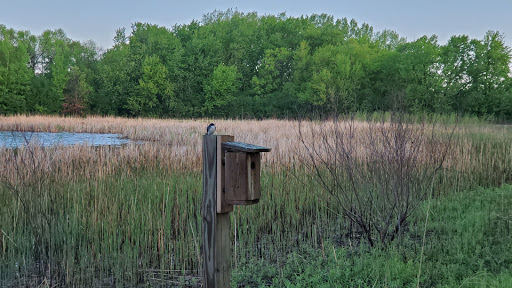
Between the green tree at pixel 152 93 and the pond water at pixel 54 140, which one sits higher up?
the green tree at pixel 152 93

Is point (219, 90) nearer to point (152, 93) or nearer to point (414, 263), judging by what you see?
point (152, 93)

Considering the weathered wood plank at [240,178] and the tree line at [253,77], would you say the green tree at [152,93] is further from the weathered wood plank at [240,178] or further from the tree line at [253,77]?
the weathered wood plank at [240,178]

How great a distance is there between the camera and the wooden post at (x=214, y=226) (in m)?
2.49

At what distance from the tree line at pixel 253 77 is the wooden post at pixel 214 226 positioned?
27638 millimetres

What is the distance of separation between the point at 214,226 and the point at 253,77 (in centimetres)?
3639

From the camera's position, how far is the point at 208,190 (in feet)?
8.29

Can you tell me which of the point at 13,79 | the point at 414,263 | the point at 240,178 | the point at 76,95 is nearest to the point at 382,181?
the point at 414,263

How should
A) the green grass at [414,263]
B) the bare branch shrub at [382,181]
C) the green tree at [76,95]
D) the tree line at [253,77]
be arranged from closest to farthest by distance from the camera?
the green grass at [414,263] < the bare branch shrub at [382,181] < the tree line at [253,77] < the green tree at [76,95]

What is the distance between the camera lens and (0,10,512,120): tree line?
3288 centimetres

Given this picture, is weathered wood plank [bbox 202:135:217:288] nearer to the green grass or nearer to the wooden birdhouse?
the wooden birdhouse

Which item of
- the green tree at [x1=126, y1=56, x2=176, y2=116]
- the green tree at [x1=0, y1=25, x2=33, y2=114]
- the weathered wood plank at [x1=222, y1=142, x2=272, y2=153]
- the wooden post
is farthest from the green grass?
the green tree at [x1=0, y1=25, x2=33, y2=114]

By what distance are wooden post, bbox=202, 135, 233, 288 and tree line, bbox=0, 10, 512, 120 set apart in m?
27.6

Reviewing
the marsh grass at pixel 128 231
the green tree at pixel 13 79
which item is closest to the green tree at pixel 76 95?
the green tree at pixel 13 79

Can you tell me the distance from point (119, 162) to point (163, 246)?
3363 mm
